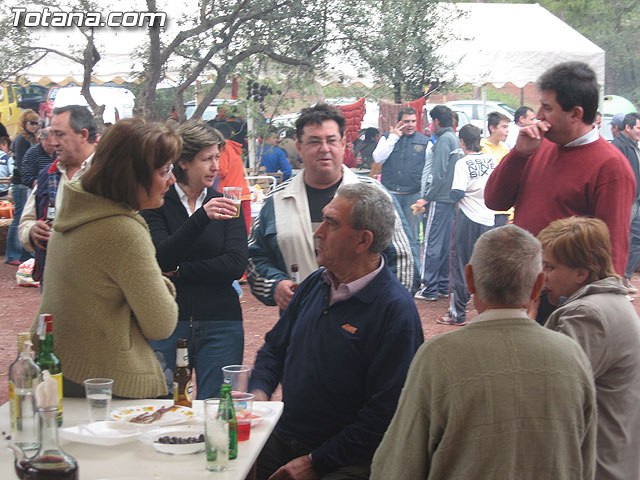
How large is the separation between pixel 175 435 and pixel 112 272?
2.00ft

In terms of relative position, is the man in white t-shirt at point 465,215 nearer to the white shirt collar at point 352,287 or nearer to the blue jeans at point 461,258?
the blue jeans at point 461,258

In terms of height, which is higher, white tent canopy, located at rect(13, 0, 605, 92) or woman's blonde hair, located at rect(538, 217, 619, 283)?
white tent canopy, located at rect(13, 0, 605, 92)

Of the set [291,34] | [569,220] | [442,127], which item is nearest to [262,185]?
[291,34]

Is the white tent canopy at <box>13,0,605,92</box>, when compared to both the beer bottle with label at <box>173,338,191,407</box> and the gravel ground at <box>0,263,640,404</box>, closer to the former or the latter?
the gravel ground at <box>0,263,640,404</box>

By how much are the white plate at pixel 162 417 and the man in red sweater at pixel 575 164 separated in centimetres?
186

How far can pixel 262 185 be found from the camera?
11.8 m

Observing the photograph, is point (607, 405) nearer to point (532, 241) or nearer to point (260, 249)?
point (532, 241)

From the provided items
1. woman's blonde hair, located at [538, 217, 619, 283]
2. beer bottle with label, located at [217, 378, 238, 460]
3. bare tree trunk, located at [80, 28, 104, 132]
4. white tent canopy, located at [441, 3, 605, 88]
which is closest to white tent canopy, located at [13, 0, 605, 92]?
white tent canopy, located at [441, 3, 605, 88]

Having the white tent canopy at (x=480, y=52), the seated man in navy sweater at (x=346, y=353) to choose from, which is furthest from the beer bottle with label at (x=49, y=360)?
the white tent canopy at (x=480, y=52)

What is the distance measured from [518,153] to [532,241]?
1.60 m

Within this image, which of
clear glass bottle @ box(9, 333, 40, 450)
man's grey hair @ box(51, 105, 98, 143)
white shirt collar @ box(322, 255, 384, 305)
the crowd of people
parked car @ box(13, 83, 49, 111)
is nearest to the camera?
the crowd of people

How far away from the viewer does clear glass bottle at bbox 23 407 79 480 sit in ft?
6.29

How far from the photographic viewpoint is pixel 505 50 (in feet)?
42.4

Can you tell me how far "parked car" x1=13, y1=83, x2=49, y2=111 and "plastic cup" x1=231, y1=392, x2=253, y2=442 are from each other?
20040 mm
